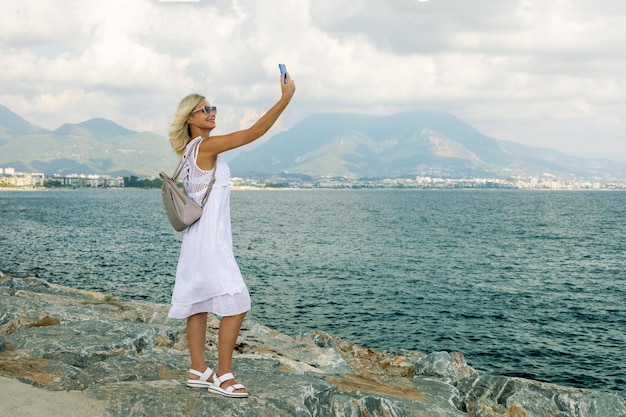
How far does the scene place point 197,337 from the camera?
7.13m

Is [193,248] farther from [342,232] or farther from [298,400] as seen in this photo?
[342,232]

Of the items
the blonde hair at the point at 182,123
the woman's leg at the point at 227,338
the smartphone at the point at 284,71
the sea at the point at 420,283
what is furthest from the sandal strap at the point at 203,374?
the sea at the point at 420,283

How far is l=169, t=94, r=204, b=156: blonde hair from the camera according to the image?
669 cm

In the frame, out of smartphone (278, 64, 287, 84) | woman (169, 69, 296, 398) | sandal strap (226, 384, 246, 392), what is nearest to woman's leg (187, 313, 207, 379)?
woman (169, 69, 296, 398)

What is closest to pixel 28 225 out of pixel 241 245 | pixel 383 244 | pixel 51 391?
pixel 241 245

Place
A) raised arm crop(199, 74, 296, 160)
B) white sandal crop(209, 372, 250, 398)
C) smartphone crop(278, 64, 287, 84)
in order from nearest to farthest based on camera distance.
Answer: raised arm crop(199, 74, 296, 160) → smartphone crop(278, 64, 287, 84) → white sandal crop(209, 372, 250, 398)

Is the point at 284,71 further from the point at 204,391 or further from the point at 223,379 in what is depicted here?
the point at 204,391

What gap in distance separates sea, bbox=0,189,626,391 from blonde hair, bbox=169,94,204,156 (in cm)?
1654

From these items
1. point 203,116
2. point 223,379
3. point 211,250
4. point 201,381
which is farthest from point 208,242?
point 201,381

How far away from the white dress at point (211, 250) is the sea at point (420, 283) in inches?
625

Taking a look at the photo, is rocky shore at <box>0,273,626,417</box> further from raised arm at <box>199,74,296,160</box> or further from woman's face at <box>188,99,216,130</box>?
Result: woman's face at <box>188,99,216,130</box>

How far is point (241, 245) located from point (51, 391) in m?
52.8

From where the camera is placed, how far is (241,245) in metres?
59.3

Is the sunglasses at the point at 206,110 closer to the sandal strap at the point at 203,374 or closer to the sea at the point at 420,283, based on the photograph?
the sandal strap at the point at 203,374
